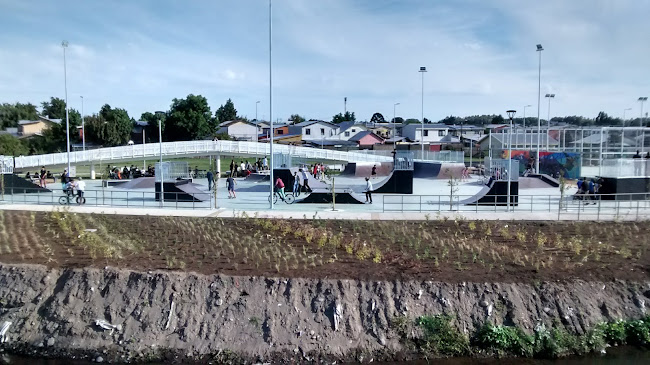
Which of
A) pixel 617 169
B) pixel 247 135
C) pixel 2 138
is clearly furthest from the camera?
pixel 247 135

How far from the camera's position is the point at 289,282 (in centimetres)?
1380

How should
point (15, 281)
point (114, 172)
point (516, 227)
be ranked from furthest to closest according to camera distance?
point (114, 172) → point (516, 227) → point (15, 281)

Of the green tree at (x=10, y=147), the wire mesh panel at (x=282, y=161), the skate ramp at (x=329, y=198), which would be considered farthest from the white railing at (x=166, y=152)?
the skate ramp at (x=329, y=198)

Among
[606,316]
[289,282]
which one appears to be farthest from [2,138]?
[606,316]

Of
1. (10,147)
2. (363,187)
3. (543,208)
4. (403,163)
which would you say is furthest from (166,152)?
(543,208)

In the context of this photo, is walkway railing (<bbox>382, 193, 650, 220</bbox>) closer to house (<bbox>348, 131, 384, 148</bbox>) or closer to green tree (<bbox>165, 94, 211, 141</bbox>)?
green tree (<bbox>165, 94, 211, 141</bbox>)

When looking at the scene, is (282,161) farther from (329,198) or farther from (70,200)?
(70,200)

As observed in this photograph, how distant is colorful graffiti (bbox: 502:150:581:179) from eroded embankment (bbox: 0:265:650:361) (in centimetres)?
3253

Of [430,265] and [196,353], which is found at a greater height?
[430,265]

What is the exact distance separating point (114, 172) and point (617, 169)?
3807cm

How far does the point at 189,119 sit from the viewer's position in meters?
83.8

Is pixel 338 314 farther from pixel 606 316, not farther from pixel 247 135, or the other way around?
pixel 247 135

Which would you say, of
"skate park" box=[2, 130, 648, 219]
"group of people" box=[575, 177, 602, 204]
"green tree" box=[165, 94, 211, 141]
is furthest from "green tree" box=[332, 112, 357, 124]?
"group of people" box=[575, 177, 602, 204]

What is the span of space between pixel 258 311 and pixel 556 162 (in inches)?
1576
